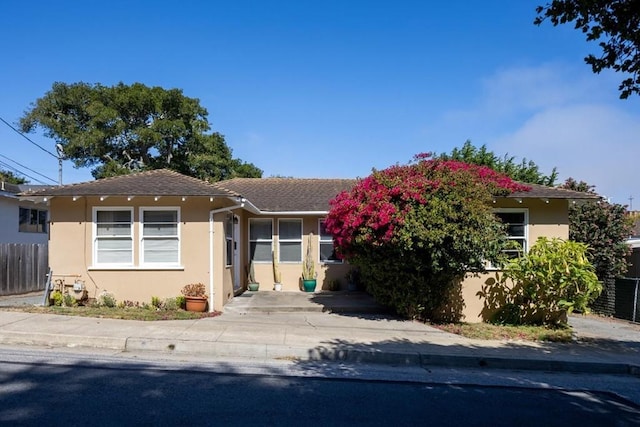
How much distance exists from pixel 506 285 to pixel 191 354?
828 centimetres

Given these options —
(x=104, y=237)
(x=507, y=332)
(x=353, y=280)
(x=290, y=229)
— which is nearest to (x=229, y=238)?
(x=290, y=229)

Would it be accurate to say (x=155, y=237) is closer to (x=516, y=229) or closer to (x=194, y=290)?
(x=194, y=290)

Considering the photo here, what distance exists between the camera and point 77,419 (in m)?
4.94

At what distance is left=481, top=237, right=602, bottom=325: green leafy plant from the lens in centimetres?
1133

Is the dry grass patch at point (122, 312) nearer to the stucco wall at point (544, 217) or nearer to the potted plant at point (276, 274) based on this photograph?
the potted plant at point (276, 274)

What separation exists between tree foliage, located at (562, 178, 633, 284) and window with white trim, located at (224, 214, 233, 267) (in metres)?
10.7

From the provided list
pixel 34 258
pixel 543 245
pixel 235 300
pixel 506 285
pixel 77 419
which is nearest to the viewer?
pixel 77 419

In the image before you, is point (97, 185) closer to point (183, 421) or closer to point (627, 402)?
point (183, 421)

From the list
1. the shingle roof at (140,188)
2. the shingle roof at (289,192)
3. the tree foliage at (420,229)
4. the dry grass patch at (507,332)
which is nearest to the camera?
the dry grass patch at (507,332)

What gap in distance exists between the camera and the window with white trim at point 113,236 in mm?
12656

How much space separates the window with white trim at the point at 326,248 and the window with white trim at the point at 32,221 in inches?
524

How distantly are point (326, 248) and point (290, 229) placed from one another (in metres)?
1.35

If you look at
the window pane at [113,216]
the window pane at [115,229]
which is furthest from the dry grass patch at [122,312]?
the window pane at [113,216]

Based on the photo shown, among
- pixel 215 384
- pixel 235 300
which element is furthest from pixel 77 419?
pixel 235 300
